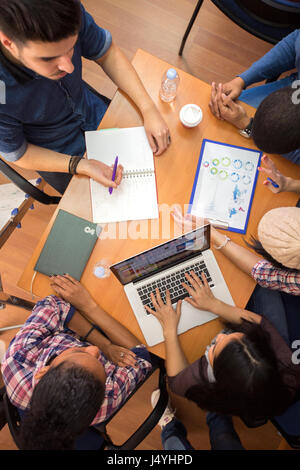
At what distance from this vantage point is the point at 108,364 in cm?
116

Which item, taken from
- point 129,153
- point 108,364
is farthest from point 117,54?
point 108,364

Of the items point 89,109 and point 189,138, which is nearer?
point 189,138

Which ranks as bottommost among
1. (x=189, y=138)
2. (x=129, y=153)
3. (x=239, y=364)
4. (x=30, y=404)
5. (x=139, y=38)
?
(x=30, y=404)

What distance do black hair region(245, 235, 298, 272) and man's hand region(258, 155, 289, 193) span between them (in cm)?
22

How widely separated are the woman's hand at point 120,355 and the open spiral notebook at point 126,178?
0.52 meters

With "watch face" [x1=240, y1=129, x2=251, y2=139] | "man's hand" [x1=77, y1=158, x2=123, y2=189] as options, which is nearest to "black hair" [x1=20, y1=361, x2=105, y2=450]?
"man's hand" [x1=77, y1=158, x2=123, y2=189]

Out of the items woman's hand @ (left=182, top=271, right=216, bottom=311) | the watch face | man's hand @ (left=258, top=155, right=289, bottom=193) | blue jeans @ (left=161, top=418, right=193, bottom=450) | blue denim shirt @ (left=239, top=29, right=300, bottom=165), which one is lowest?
blue jeans @ (left=161, top=418, right=193, bottom=450)

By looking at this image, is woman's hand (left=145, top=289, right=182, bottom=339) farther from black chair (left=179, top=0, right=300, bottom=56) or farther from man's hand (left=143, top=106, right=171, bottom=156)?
black chair (left=179, top=0, right=300, bottom=56)

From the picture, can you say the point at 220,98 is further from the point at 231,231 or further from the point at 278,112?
the point at 231,231

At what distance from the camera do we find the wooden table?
1122 mm

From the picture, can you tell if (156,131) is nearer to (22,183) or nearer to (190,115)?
(190,115)

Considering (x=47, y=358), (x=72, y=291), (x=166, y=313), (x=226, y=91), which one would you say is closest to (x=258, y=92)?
(x=226, y=91)
